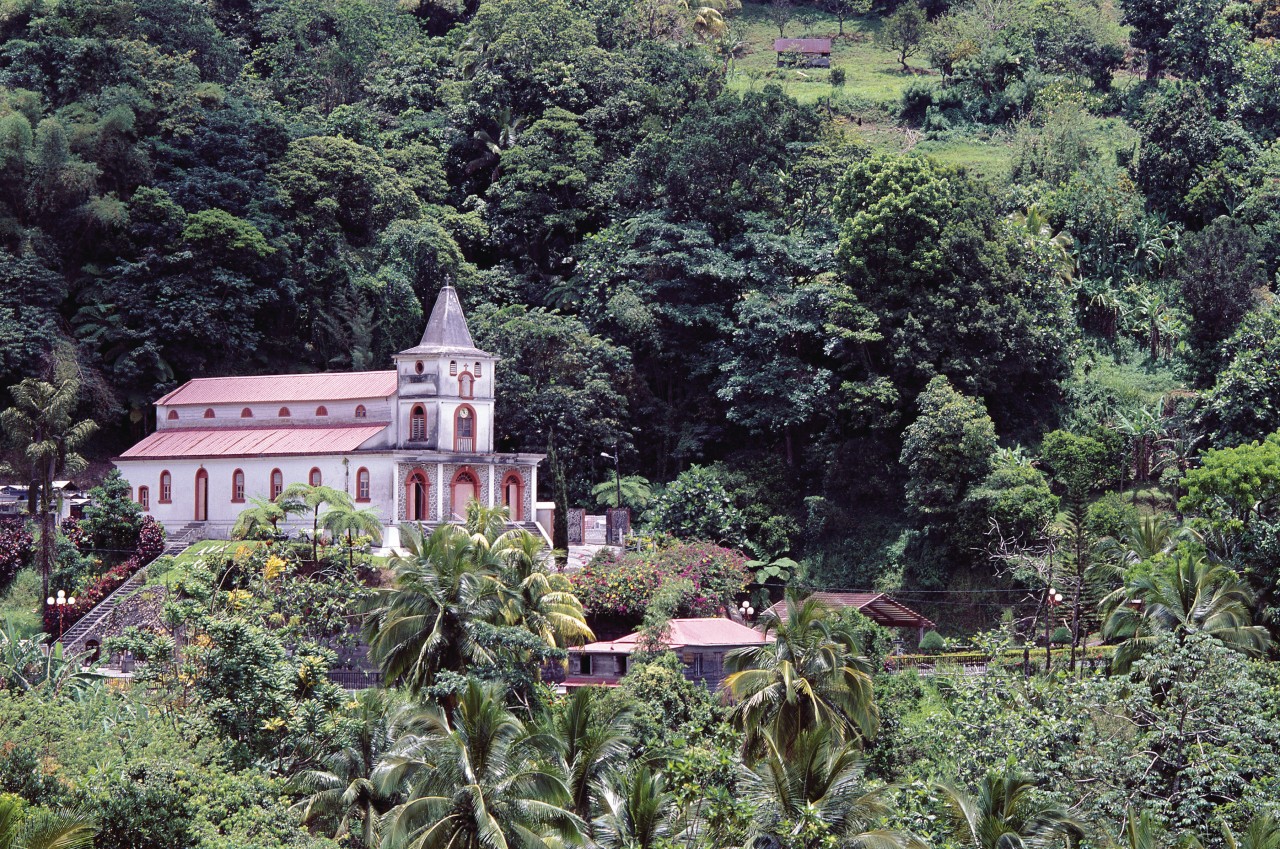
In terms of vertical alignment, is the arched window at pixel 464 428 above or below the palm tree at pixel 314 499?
above

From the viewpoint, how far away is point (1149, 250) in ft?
199

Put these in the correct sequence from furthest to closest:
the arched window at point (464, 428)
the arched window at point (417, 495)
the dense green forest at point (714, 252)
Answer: the dense green forest at point (714, 252)
the arched window at point (464, 428)
the arched window at point (417, 495)

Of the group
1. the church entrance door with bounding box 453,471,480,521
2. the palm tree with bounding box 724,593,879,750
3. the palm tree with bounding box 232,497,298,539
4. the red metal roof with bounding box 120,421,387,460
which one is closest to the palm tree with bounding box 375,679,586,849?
the palm tree with bounding box 724,593,879,750

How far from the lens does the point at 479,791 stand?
28219mm

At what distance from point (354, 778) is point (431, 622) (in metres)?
4.43

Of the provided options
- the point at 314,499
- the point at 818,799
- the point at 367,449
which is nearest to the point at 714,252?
the point at 367,449

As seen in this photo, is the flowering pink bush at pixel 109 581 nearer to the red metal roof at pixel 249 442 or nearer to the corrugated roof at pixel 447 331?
the red metal roof at pixel 249 442

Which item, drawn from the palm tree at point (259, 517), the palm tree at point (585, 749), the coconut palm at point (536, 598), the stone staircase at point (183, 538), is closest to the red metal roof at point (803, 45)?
the stone staircase at point (183, 538)

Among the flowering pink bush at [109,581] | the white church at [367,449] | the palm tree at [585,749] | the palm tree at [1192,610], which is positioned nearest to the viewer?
the palm tree at [585,749]

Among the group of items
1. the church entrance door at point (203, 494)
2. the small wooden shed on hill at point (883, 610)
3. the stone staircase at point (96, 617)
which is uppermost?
the church entrance door at point (203, 494)

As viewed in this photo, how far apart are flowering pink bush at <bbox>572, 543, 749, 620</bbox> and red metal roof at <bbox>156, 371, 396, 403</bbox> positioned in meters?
10.6

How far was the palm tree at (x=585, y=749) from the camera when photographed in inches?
1209

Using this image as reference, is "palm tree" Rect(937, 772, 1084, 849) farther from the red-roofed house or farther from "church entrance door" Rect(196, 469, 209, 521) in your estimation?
"church entrance door" Rect(196, 469, 209, 521)

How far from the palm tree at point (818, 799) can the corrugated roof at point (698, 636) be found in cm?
1152
